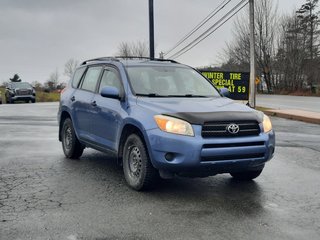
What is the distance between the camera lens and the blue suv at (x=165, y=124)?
16.3ft

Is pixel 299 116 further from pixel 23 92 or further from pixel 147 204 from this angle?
pixel 23 92

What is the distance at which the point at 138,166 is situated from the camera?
18.1ft

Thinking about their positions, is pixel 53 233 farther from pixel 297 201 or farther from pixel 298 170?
pixel 298 170

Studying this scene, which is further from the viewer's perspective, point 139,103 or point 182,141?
point 139,103

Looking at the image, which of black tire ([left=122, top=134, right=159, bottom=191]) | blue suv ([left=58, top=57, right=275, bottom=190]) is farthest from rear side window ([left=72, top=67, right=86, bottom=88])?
black tire ([left=122, top=134, right=159, bottom=191])

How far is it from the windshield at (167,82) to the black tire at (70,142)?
6.40 ft

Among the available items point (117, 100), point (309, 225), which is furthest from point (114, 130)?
point (309, 225)

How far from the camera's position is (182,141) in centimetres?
489

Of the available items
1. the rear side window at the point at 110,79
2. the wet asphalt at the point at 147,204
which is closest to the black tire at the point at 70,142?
the wet asphalt at the point at 147,204

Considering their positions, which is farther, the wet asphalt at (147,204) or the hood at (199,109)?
the hood at (199,109)

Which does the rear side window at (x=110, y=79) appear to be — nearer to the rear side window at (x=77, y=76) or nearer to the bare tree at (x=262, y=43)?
the rear side window at (x=77, y=76)

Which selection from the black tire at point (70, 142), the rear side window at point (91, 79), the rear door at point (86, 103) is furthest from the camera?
the black tire at point (70, 142)

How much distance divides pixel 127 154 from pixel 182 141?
3.65 ft

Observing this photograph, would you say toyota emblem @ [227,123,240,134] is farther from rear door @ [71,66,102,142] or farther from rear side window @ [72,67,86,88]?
rear side window @ [72,67,86,88]
